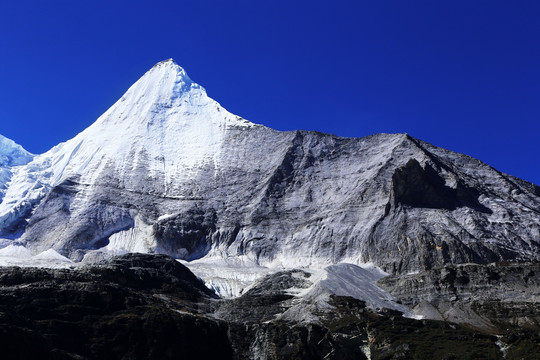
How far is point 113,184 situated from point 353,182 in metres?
64.0

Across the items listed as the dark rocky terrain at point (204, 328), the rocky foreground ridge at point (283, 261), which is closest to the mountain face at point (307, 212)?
the rocky foreground ridge at point (283, 261)

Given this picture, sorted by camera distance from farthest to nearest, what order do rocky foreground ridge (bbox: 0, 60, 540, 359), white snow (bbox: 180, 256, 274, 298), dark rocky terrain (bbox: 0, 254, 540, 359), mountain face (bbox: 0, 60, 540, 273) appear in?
mountain face (bbox: 0, 60, 540, 273) < white snow (bbox: 180, 256, 274, 298) < rocky foreground ridge (bbox: 0, 60, 540, 359) < dark rocky terrain (bbox: 0, 254, 540, 359)

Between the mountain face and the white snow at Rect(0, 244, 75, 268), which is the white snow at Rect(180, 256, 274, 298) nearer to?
the mountain face

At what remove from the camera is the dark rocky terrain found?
97.0 m

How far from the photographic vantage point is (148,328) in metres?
102

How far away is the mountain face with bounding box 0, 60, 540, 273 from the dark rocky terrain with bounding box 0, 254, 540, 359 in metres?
30.4

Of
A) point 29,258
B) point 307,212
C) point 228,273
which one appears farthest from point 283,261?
point 29,258

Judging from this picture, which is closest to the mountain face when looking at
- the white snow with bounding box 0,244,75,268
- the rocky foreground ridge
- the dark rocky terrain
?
the rocky foreground ridge

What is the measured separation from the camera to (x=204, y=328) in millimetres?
106688

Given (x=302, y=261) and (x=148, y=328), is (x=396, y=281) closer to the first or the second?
(x=302, y=261)

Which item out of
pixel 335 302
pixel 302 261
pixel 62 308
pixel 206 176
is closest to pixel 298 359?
pixel 335 302

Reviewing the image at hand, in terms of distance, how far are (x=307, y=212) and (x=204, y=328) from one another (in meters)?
76.7

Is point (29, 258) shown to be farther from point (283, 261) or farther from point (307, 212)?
point (307, 212)

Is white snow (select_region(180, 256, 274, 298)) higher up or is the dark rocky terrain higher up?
white snow (select_region(180, 256, 274, 298))
